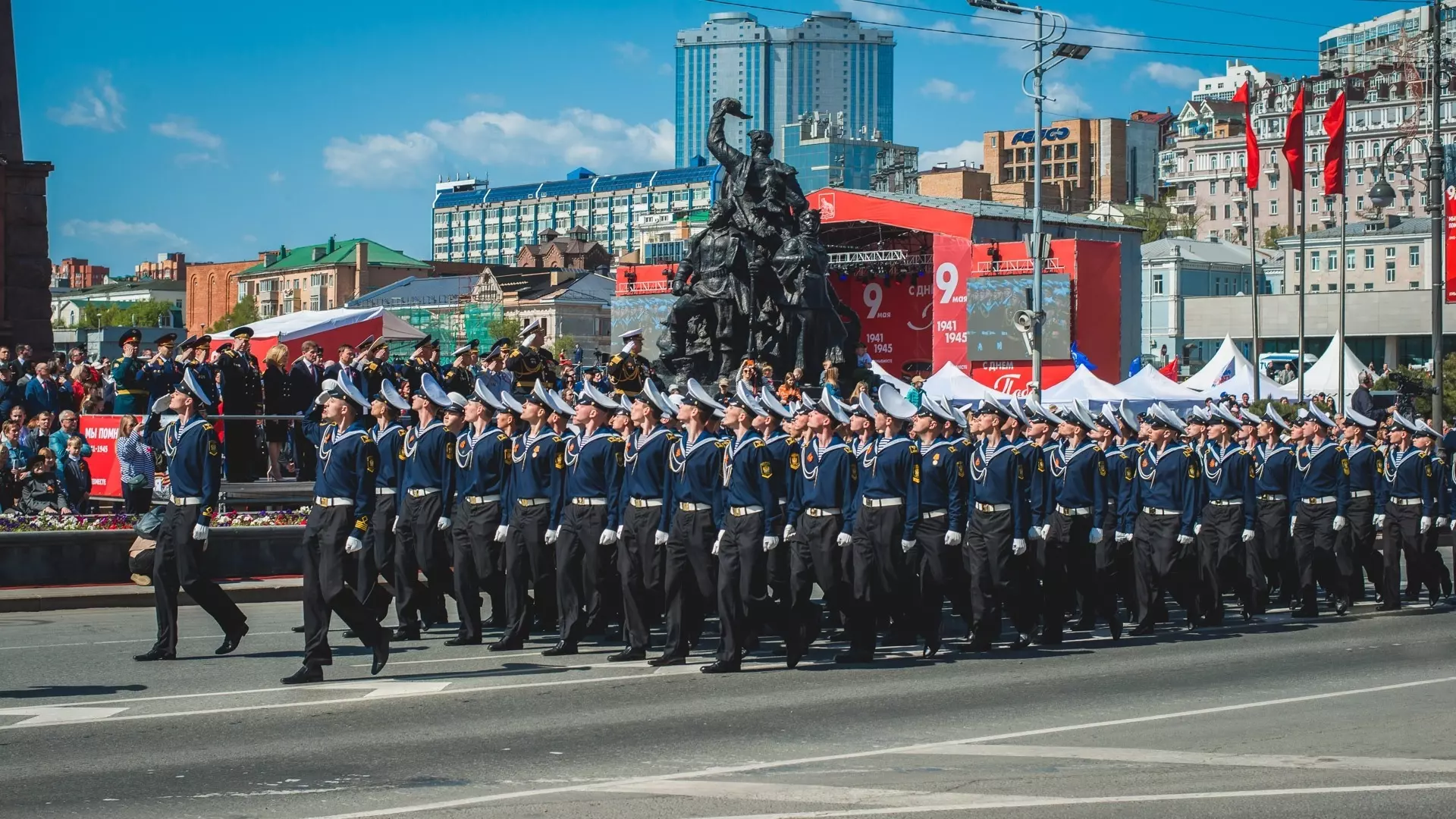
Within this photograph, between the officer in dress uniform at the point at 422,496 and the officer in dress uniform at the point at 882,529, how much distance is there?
10.2ft

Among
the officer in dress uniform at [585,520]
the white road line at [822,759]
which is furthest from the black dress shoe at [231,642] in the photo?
the white road line at [822,759]

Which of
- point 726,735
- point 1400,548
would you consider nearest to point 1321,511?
point 1400,548

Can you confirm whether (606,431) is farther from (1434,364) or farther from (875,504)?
(1434,364)

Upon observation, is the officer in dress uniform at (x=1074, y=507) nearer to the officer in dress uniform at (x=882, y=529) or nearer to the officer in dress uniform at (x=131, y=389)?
the officer in dress uniform at (x=882, y=529)

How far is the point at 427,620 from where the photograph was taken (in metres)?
14.7

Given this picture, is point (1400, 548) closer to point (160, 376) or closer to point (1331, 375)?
point (160, 376)

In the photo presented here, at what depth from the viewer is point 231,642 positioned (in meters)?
12.8

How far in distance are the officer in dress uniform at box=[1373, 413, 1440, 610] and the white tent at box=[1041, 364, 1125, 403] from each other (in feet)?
49.6

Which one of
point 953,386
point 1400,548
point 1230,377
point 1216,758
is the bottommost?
point 1216,758

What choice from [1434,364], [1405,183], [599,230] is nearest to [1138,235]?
[1434,364]

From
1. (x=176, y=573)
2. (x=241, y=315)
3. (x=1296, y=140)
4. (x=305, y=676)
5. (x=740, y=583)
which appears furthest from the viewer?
(x=241, y=315)

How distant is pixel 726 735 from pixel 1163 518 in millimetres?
6973

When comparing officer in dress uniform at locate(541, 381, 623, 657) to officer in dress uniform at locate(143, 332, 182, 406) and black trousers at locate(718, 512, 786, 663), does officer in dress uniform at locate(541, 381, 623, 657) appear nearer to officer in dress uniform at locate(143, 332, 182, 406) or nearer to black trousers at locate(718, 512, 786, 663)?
black trousers at locate(718, 512, 786, 663)

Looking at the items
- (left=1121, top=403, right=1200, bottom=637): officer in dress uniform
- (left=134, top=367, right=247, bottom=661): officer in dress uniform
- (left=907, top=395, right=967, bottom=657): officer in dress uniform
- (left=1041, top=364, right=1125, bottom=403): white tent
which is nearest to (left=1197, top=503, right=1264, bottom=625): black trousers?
(left=1121, top=403, right=1200, bottom=637): officer in dress uniform
